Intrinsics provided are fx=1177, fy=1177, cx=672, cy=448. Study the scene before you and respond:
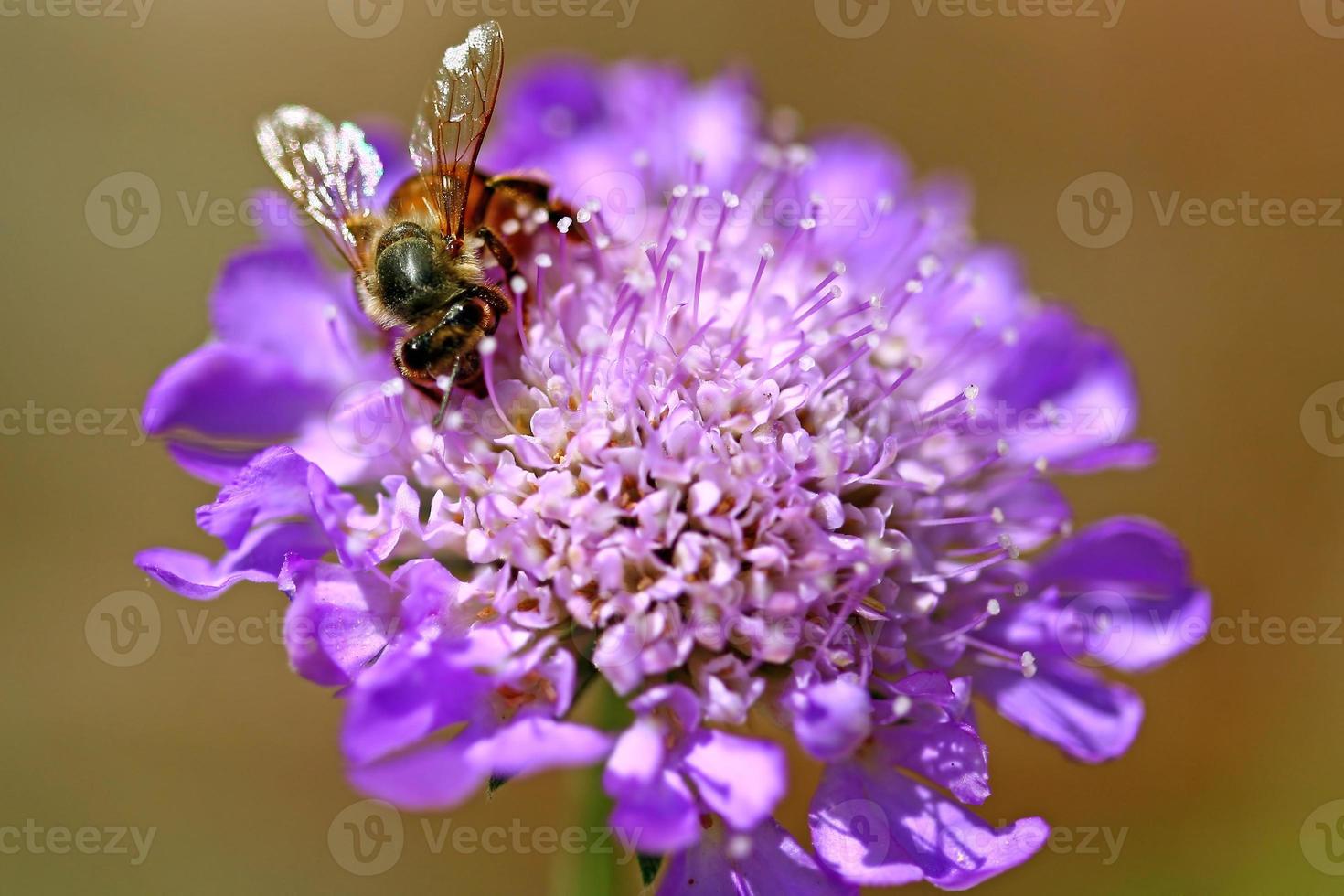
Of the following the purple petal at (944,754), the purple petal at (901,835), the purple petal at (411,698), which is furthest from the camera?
the purple petal at (944,754)

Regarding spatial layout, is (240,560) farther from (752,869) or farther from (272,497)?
(752,869)

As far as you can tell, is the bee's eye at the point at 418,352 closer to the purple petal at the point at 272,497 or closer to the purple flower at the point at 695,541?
the purple flower at the point at 695,541

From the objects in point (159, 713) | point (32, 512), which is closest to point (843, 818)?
point (159, 713)

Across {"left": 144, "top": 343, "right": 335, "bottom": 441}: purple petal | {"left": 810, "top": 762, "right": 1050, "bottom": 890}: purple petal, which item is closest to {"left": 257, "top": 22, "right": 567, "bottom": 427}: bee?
{"left": 144, "top": 343, "right": 335, "bottom": 441}: purple petal

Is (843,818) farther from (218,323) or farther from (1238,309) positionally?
(1238,309)

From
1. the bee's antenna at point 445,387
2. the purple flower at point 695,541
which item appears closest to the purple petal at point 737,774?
the purple flower at point 695,541

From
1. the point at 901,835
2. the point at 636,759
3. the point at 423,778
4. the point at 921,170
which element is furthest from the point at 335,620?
the point at 921,170
